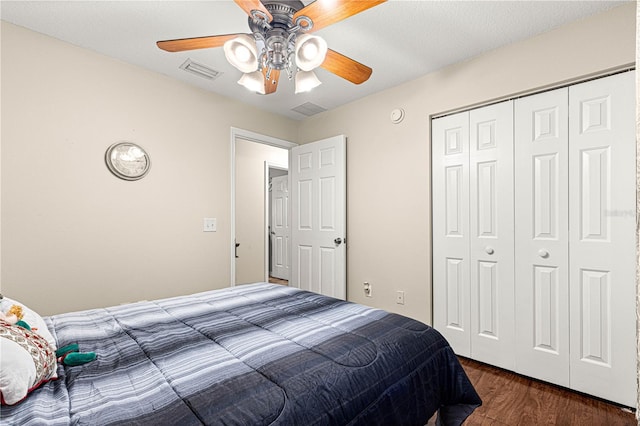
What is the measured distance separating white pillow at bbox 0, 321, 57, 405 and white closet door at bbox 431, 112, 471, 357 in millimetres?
2542

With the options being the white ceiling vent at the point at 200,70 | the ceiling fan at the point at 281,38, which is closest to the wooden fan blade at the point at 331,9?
the ceiling fan at the point at 281,38

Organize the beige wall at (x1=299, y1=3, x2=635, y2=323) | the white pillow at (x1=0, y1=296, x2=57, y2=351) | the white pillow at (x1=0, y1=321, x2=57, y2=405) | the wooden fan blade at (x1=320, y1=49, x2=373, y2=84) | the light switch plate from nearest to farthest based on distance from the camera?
1. the white pillow at (x1=0, y1=321, x2=57, y2=405)
2. the white pillow at (x1=0, y1=296, x2=57, y2=351)
3. the wooden fan blade at (x1=320, y1=49, x2=373, y2=84)
4. the beige wall at (x1=299, y1=3, x2=635, y2=323)
5. the light switch plate

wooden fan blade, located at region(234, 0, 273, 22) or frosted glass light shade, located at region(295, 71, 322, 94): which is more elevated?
wooden fan blade, located at region(234, 0, 273, 22)

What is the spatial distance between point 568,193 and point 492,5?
1.31 meters

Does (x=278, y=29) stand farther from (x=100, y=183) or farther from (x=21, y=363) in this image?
(x=100, y=183)

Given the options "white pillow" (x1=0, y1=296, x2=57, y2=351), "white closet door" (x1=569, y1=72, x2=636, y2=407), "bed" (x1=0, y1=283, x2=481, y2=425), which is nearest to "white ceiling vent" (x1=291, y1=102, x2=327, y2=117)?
"white closet door" (x1=569, y1=72, x2=636, y2=407)

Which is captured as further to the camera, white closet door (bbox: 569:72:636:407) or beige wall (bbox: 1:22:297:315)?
beige wall (bbox: 1:22:297:315)

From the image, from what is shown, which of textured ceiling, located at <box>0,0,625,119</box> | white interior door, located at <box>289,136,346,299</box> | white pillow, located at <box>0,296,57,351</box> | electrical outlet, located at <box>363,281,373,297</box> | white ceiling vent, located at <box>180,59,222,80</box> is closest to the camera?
white pillow, located at <box>0,296,57,351</box>

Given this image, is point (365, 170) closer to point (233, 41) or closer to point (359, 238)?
point (359, 238)

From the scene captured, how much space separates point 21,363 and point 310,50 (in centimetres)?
→ 164

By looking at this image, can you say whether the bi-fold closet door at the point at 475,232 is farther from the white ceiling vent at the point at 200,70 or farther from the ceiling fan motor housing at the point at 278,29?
the white ceiling vent at the point at 200,70

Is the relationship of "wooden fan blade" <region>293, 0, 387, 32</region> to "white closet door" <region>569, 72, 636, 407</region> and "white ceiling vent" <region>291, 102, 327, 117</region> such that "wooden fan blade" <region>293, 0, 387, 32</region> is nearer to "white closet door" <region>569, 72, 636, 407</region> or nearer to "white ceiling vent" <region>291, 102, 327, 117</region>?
"white closet door" <region>569, 72, 636, 407</region>

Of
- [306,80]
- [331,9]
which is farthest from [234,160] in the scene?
[331,9]

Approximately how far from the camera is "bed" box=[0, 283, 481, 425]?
2.66ft
